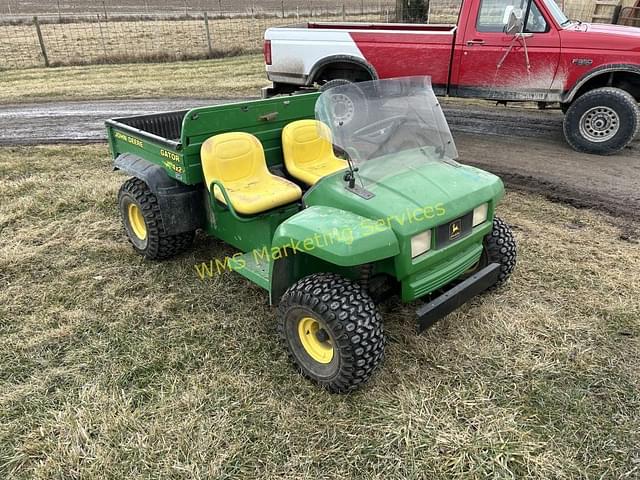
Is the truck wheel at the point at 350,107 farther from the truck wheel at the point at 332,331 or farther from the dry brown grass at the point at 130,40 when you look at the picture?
the dry brown grass at the point at 130,40

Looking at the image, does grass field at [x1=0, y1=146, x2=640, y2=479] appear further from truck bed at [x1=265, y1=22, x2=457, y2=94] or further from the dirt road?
truck bed at [x1=265, y1=22, x2=457, y2=94]

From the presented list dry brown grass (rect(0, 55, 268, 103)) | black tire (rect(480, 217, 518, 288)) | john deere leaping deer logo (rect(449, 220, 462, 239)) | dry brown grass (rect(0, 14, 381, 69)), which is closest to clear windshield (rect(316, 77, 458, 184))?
john deere leaping deer logo (rect(449, 220, 462, 239))

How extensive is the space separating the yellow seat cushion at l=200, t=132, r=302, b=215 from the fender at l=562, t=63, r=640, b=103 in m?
4.49

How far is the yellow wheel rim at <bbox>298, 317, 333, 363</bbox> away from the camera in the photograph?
8.59 feet

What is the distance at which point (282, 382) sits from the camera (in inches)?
104

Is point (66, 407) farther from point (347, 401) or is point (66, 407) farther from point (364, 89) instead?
point (364, 89)

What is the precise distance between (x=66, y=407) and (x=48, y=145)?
17.7 ft

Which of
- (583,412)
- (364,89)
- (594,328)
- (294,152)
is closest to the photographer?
(583,412)

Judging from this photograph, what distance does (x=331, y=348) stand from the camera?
262 cm

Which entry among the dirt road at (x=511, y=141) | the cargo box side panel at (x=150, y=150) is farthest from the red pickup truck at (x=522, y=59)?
the cargo box side panel at (x=150, y=150)

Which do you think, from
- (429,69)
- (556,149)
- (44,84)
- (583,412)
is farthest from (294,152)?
(44,84)

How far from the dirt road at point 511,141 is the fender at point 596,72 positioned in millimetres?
639

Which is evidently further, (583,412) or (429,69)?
(429,69)

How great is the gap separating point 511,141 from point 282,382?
5.33m
